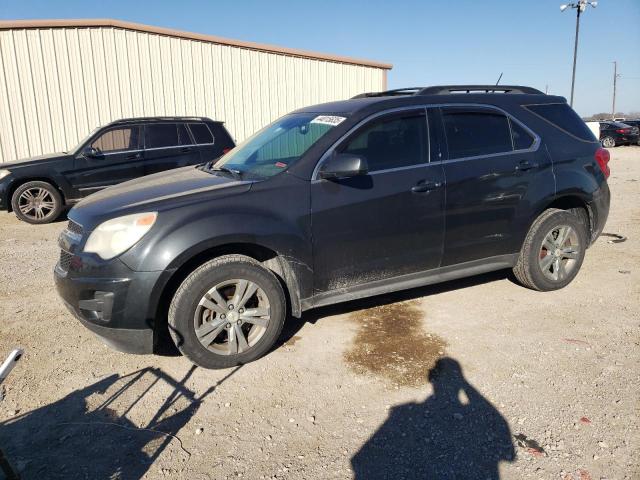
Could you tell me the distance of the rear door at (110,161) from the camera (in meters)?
8.66

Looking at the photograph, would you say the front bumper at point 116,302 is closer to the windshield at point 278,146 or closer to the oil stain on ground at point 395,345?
the windshield at point 278,146

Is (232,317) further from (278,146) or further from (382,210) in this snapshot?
(278,146)

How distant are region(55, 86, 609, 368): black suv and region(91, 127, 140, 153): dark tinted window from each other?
5145 mm

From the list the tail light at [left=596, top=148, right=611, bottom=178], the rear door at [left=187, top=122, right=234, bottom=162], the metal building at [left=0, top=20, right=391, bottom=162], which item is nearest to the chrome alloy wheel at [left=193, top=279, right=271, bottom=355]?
the tail light at [left=596, top=148, right=611, bottom=178]

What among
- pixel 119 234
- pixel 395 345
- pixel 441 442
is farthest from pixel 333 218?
pixel 441 442

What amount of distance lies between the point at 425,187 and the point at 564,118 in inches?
73.3

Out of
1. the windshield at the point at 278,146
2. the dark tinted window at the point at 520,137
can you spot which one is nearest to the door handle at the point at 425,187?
the windshield at the point at 278,146

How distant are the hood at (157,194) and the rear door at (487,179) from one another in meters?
1.72

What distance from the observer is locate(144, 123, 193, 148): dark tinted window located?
29.7ft

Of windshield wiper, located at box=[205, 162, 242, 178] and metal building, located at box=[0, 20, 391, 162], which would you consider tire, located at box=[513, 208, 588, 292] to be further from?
metal building, located at box=[0, 20, 391, 162]

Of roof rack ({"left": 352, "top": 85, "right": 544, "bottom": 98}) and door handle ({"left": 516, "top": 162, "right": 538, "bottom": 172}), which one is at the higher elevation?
roof rack ({"left": 352, "top": 85, "right": 544, "bottom": 98})

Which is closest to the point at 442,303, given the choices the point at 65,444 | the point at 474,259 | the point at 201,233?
the point at 474,259

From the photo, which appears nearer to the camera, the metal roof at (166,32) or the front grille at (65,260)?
the front grille at (65,260)

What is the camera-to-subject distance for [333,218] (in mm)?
3633
